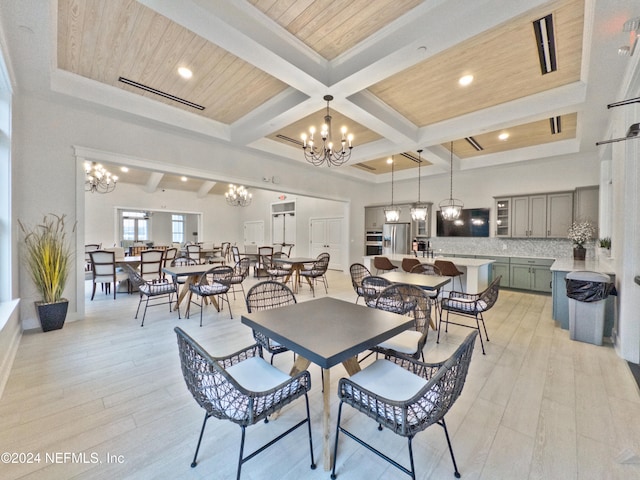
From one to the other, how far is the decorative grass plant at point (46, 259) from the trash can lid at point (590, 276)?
6551 millimetres

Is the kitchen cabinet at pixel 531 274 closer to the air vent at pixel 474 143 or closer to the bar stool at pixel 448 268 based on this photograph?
the bar stool at pixel 448 268

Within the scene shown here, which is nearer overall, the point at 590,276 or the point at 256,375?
the point at 256,375

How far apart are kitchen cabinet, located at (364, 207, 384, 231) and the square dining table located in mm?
6744

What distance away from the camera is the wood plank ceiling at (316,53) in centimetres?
238

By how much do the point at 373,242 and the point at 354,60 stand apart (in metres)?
6.45

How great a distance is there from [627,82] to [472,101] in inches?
62.1

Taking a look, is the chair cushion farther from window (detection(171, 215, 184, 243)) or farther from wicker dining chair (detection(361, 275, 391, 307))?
window (detection(171, 215, 184, 243))

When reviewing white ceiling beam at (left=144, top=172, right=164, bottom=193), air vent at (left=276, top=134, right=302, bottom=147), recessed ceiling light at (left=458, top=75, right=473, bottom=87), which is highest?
air vent at (left=276, top=134, right=302, bottom=147)

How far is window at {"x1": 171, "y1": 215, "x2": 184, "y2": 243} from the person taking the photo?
13.4m

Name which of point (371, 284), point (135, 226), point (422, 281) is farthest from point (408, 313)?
point (135, 226)

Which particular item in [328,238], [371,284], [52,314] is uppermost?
[328,238]

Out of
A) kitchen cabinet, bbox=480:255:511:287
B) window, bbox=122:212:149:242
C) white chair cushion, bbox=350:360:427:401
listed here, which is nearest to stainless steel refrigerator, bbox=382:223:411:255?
kitchen cabinet, bbox=480:255:511:287

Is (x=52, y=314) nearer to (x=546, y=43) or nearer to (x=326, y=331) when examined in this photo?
(x=326, y=331)

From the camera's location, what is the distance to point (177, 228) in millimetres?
13547
